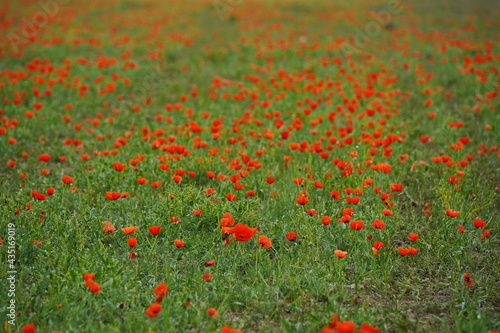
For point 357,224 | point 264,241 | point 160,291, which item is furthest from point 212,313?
point 357,224

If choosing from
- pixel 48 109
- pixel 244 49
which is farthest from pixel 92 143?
pixel 244 49

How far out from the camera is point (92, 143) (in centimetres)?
517

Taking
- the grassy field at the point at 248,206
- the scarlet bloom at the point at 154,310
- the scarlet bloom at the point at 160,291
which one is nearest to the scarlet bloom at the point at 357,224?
the grassy field at the point at 248,206

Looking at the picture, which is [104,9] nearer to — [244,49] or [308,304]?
[244,49]

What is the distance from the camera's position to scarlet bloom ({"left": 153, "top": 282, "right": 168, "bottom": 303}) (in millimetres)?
2467

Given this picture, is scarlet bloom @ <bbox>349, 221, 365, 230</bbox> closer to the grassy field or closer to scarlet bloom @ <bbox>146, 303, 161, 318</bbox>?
the grassy field

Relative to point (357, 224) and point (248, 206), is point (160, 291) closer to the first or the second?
point (248, 206)

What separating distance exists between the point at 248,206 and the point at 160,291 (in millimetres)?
1232

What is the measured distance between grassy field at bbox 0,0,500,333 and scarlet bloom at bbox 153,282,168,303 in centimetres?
1

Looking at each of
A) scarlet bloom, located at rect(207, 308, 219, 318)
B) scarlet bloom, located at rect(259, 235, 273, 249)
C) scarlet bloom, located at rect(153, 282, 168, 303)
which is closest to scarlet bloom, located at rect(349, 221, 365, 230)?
scarlet bloom, located at rect(259, 235, 273, 249)

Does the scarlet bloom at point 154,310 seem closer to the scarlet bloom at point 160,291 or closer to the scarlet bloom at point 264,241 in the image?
the scarlet bloom at point 160,291

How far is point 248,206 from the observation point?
3.59m

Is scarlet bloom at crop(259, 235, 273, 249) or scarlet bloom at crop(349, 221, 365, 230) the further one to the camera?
scarlet bloom at crop(349, 221, 365, 230)

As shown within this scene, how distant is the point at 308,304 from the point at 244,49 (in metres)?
8.47
